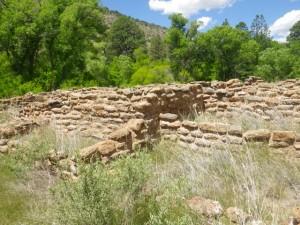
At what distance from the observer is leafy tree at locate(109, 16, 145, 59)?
1914 inches

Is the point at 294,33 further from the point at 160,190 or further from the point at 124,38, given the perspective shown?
the point at 160,190

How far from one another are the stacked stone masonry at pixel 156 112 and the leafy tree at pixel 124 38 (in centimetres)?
3768

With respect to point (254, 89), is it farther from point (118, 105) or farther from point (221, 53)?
point (221, 53)

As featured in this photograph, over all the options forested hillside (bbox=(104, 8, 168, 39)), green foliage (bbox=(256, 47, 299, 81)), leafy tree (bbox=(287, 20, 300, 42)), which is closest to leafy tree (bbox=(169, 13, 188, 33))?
green foliage (bbox=(256, 47, 299, 81))

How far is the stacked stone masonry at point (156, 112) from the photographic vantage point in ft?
18.4

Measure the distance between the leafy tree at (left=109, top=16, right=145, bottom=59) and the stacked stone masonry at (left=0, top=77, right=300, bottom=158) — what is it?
1483 inches

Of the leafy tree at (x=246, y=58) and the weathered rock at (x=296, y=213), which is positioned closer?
the weathered rock at (x=296, y=213)

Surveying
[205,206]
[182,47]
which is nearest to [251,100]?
[205,206]

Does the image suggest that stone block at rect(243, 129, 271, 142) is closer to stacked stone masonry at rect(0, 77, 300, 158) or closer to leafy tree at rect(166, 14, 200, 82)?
stacked stone masonry at rect(0, 77, 300, 158)

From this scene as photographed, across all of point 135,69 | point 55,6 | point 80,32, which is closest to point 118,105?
point 80,32

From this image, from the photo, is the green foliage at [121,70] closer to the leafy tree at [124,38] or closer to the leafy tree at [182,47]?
the leafy tree at [182,47]

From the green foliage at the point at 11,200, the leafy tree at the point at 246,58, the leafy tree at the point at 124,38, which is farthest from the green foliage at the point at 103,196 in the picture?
the leafy tree at the point at 124,38

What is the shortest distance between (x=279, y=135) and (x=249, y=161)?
73cm

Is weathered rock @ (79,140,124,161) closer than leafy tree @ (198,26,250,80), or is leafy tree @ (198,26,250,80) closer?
weathered rock @ (79,140,124,161)
